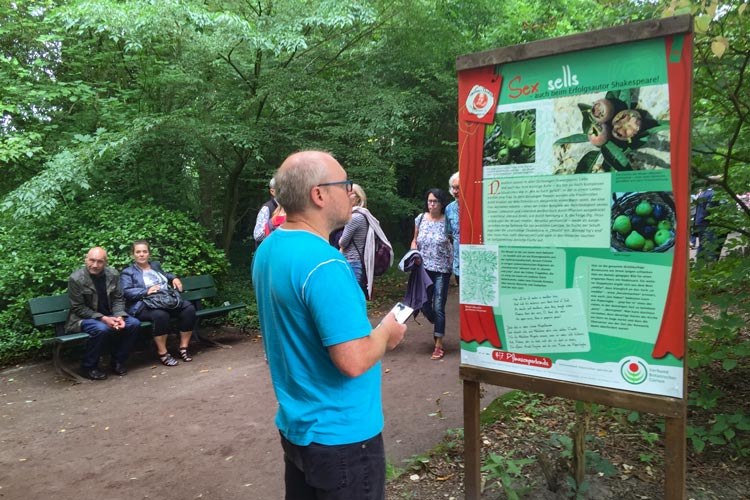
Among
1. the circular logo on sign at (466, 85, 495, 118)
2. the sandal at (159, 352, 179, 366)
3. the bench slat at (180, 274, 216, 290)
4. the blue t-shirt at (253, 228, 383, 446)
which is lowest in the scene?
the sandal at (159, 352, 179, 366)

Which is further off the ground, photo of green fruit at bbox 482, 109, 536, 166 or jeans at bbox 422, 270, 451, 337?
photo of green fruit at bbox 482, 109, 536, 166

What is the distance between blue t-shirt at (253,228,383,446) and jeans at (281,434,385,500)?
1.2 inches

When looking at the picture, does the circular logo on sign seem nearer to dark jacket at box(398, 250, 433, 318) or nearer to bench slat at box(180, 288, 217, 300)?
dark jacket at box(398, 250, 433, 318)

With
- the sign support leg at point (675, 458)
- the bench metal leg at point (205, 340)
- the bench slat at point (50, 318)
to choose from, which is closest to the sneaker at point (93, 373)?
the bench slat at point (50, 318)

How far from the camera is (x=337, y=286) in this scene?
169 cm

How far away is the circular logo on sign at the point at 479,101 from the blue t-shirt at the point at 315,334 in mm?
1195

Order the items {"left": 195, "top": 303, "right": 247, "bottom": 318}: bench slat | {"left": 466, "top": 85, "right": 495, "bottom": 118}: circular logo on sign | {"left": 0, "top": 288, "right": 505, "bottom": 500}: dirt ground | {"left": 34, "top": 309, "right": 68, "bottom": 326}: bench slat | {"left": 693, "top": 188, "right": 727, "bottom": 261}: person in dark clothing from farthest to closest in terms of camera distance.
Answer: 1. {"left": 195, "top": 303, "right": 247, "bottom": 318}: bench slat
2. {"left": 34, "top": 309, "right": 68, "bottom": 326}: bench slat
3. {"left": 693, "top": 188, "right": 727, "bottom": 261}: person in dark clothing
4. {"left": 0, "top": 288, "right": 505, "bottom": 500}: dirt ground
5. {"left": 466, "top": 85, "right": 495, "bottom": 118}: circular logo on sign

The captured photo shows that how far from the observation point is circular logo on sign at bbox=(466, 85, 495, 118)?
8.39ft

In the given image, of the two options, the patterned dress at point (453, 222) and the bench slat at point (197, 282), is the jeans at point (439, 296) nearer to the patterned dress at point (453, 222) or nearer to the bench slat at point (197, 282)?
the patterned dress at point (453, 222)

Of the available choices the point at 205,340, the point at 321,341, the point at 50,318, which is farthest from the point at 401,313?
the point at 205,340

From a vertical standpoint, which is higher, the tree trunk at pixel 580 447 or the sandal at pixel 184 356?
the tree trunk at pixel 580 447

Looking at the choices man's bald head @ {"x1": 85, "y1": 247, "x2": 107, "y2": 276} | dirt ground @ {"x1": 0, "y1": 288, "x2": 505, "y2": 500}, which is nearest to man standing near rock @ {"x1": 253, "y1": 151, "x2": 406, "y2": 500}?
dirt ground @ {"x1": 0, "y1": 288, "x2": 505, "y2": 500}

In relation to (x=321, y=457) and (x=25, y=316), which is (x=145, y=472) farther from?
(x=25, y=316)

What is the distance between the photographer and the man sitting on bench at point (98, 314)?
6.04 meters
